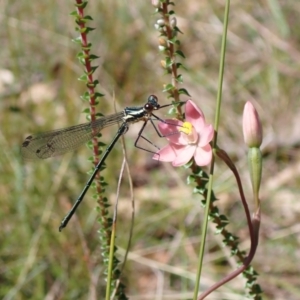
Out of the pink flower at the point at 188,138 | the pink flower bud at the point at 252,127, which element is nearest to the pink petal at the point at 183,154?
the pink flower at the point at 188,138

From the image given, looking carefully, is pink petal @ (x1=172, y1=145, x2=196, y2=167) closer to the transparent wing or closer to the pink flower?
the pink flower

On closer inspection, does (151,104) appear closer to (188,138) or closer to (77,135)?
(77,135)

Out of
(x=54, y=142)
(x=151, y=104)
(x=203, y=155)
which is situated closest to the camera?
(x=203, y=155)

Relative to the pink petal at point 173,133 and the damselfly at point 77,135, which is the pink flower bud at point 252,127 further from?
the damselfly at point 77,135

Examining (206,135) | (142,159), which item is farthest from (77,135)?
(142,159)

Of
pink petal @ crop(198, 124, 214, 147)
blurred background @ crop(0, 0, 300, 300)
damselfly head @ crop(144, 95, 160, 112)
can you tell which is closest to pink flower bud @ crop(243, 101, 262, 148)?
pink petal @ crop(198, 124, 214, 147)

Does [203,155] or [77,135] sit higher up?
[77,135]
